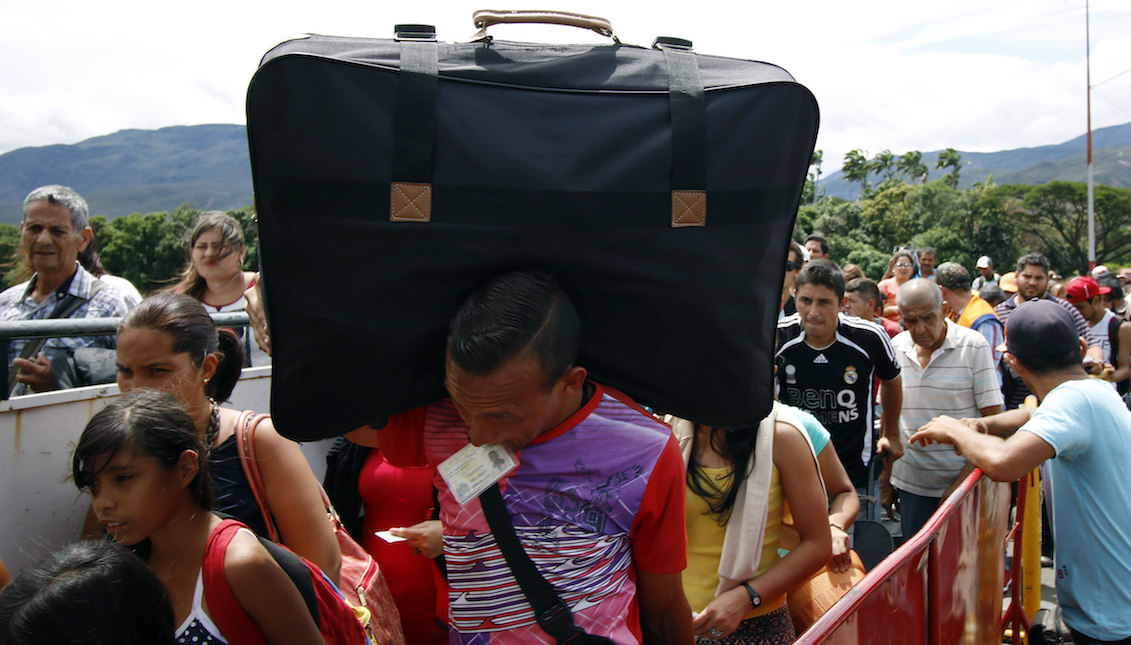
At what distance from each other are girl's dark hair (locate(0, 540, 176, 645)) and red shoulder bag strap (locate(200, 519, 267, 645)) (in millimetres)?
115

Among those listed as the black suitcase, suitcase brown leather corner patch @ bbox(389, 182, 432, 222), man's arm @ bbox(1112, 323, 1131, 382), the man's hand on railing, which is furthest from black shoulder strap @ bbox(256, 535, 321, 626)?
man's arm @ bbox(1112, 323, 1131, 382)

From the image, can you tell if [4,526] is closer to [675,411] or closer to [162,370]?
[162,370]

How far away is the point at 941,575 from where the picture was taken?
2488mm

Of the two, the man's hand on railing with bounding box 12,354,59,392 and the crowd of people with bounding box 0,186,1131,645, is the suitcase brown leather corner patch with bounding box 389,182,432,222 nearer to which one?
the crowd of people with bounding box 0,186,1131,645

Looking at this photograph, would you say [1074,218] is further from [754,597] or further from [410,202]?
[410,202]

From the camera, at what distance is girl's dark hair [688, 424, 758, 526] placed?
2.48m

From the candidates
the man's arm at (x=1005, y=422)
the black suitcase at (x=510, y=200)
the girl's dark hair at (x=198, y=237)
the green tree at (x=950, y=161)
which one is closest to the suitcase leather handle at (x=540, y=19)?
the black suitcase at (x=510, y=200)

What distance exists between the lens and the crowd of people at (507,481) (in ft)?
4.59

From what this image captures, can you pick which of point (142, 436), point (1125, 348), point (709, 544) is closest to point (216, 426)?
point (142, 436)

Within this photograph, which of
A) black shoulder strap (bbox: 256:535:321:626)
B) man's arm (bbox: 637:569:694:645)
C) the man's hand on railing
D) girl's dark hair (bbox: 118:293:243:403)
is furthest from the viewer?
the man's hand on railing

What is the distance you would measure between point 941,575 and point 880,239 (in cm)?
5807

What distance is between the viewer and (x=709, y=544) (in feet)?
8.29

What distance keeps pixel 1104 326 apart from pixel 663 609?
7.51 metres

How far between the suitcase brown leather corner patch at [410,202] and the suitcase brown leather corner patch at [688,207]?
413mm
